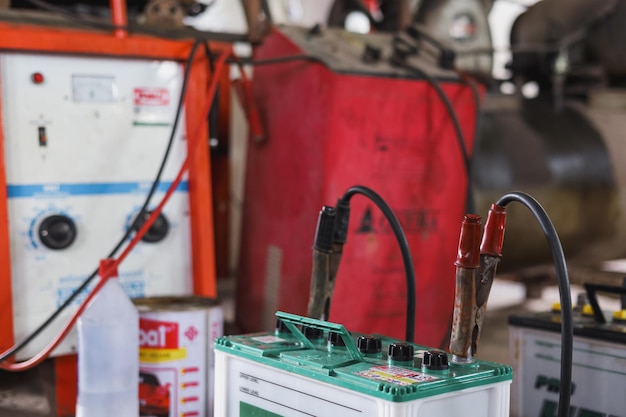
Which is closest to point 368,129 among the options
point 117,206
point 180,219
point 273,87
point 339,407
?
point 273,87

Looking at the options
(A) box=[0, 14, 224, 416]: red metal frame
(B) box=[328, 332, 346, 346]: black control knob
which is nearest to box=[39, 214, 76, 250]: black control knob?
(A) box=[0, 14, 224, 416]: red metal frame

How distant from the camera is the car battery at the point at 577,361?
4.83 ft

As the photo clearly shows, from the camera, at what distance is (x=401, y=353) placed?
1.15 metres

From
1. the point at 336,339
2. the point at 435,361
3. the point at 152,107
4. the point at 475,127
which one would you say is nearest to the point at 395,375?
the point at 435,361

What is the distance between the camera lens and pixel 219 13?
13.9ft

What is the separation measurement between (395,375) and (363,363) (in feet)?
0.25

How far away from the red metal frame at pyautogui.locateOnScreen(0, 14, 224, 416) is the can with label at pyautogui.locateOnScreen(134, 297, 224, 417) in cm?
29

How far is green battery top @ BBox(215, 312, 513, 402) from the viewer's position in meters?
1.05

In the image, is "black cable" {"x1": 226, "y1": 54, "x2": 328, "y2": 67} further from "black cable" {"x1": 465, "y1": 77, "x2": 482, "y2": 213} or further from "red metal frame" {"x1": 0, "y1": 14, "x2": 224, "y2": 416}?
"black cable" {"x1": 465, "y1": 77, "x2": 482, "y2": 213}

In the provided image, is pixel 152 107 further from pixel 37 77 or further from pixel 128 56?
pixel 37 77

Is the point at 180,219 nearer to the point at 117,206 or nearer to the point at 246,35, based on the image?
the point at 117,206

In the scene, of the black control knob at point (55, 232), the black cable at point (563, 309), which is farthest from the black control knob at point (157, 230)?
the black cable at point (563, 309)

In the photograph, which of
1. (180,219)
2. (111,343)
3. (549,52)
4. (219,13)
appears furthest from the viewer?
(219,13)

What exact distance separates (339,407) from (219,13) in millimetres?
3442
